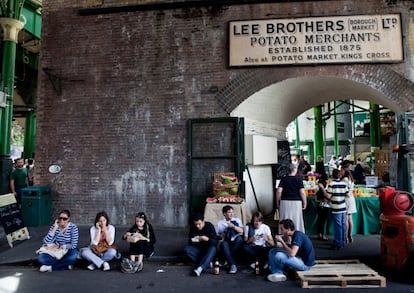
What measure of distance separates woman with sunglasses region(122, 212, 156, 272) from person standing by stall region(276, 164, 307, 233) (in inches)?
106

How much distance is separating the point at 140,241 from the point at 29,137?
1883 centimetres

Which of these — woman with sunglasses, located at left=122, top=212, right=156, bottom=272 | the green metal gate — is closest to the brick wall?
the green metal gate

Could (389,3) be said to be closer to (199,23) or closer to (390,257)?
(199,23)

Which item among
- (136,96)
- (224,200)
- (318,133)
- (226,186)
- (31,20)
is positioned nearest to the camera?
(224,200)

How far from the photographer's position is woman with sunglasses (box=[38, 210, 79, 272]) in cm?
515

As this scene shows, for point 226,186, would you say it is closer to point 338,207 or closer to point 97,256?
point 338,207

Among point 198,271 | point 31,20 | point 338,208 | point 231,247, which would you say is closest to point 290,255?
point 231,247

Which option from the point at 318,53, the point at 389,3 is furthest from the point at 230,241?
the point at 389,3

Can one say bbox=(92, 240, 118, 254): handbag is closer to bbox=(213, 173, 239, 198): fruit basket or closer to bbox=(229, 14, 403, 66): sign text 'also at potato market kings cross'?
bbox=(213, 173, 239, 198): fruit basket

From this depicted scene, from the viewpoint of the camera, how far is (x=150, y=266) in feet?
17.7

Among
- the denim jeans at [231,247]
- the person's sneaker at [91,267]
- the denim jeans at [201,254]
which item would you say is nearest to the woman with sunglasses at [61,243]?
the person's sneaker at [91,267]

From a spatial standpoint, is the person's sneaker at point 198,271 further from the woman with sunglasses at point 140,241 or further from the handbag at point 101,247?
the handbag at point 101,247

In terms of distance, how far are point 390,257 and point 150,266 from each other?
155 inches

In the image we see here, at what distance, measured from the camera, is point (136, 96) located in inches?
326
